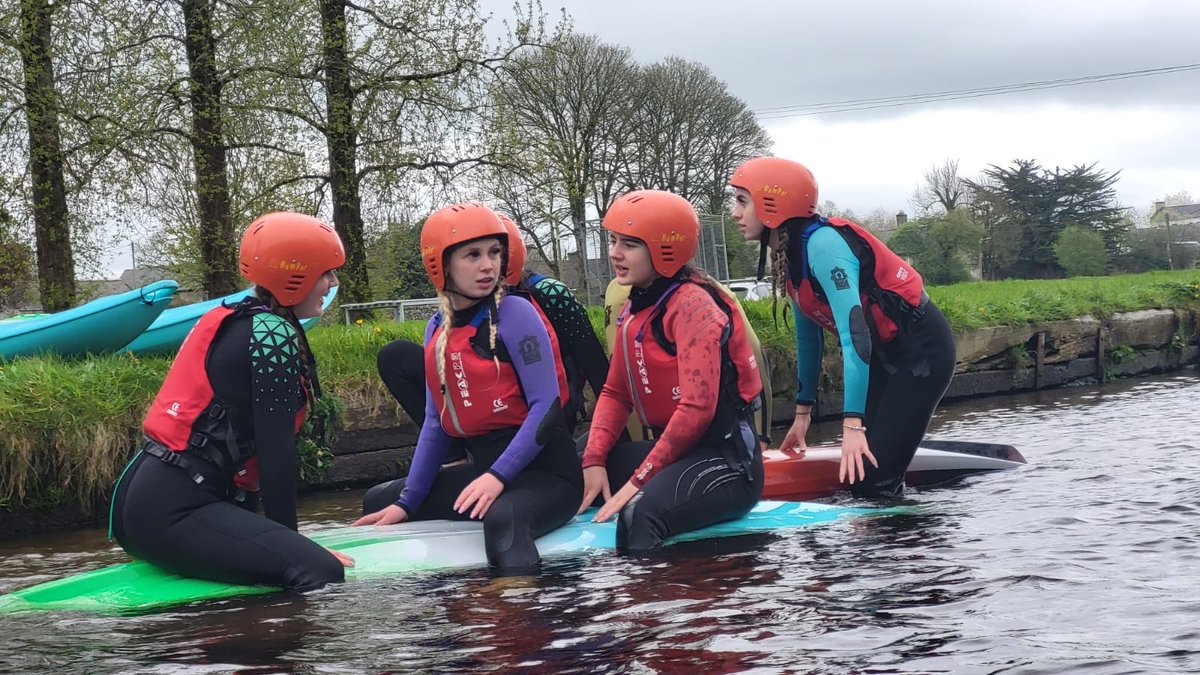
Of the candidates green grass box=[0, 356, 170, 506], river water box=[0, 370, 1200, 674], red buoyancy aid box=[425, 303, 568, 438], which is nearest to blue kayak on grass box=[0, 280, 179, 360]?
green grass box=[0, 356, 170, 506]

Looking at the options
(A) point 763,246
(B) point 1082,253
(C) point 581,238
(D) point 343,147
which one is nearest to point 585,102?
(C) point 581,238

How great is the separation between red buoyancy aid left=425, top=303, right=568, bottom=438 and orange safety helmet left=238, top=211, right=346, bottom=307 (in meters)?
0.69

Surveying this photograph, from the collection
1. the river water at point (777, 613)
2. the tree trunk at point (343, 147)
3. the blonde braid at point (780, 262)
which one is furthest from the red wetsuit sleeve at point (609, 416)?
the tree trunk at point (343, 147)

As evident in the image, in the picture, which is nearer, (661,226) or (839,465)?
(661,226)

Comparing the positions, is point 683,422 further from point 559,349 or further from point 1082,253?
point 1082,253

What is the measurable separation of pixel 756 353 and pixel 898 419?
89 cm

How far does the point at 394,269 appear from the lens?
19.3 meters

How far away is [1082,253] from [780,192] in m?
36.8

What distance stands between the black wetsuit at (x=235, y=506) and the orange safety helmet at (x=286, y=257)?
23 cm

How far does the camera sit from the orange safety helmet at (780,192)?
242 inches

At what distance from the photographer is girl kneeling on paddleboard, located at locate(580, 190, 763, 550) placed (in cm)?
528

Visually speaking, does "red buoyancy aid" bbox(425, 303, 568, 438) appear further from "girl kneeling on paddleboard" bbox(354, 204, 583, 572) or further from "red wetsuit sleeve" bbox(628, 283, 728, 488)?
"red wetsuit sleeve" bbox(628, 283, 728, 488)

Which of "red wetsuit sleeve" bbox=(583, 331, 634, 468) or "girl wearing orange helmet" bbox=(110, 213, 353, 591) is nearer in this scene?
"girl wearing orange helmet" bbox=(110, 213, 353, 591)

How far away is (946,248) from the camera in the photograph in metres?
42.1
